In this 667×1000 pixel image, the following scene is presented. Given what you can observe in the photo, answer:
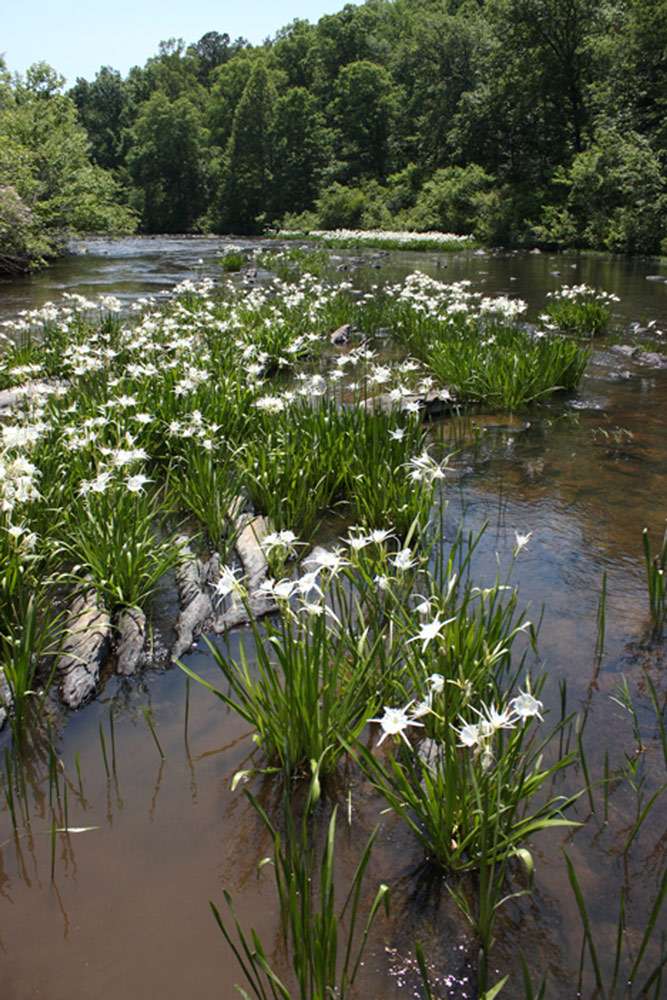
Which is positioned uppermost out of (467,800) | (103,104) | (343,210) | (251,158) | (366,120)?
(103,104)

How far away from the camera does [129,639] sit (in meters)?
3.92

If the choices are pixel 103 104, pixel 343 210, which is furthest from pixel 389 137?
pixel 103 104

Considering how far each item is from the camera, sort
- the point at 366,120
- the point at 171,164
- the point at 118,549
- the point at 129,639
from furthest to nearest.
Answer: the point at 171,164
the point at 366,120
the point at 118,549
the point at 129,639

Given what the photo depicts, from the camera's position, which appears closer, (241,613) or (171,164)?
(241,613)

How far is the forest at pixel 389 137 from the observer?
33934 millimetres

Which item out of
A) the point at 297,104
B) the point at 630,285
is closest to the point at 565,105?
the point at 630,285

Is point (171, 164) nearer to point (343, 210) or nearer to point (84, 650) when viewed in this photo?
point (343, 210)

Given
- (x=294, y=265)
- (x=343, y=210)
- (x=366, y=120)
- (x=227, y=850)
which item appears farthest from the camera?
(x=366, y=120)

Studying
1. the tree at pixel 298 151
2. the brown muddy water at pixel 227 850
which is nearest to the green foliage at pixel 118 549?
the brown muddy water at pixel 227 850

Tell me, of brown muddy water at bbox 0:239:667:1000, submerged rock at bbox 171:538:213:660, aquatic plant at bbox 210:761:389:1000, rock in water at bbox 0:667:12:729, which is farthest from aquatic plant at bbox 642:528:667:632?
rock in water at bbox 0:667:12:729

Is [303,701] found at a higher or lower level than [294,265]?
lower

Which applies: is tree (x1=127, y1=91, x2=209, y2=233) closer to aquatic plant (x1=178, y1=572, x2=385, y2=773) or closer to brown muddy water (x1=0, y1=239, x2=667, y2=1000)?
brown muddy water (x1=0, y1=239, x2=667, y2=1000)

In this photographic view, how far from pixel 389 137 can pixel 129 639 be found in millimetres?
80084

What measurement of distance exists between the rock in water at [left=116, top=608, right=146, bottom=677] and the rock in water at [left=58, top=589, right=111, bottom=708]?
8 cm
